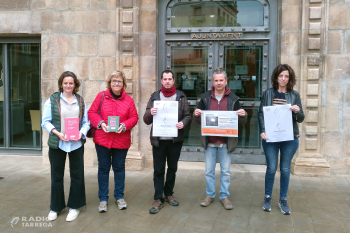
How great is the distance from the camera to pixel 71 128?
12.7ft

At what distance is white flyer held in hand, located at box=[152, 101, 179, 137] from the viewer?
4188 mm

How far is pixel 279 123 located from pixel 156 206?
193 centimetres

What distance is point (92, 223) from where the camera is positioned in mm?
3881

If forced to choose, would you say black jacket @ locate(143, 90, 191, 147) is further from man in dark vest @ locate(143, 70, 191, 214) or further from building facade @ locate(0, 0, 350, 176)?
building facade @ locate(0, 0, 350, 176)

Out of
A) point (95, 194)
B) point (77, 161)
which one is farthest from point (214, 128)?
point (95, 194)

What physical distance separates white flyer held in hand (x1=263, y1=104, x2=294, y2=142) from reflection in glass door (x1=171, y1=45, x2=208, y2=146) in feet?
8.66

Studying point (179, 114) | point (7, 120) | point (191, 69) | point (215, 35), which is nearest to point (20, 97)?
point (7, 120)

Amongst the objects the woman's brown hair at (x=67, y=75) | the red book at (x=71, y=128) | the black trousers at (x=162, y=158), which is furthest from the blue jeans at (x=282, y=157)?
the woman's brown hair at (x=67, y=75)

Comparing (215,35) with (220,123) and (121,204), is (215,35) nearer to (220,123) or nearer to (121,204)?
(220,123)

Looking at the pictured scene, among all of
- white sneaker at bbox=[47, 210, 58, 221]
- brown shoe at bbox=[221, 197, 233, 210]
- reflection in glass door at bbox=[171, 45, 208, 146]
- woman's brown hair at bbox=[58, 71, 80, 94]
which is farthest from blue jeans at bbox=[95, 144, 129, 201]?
reflection in glass door at bbox=[171, 45, 208, 146]

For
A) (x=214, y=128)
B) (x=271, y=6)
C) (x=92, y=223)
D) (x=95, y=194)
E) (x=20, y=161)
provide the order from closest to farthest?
(x=92, y=223), (x=214, y=128), (x=95, y=194), (x=271, y=6), (x=20, y=161)

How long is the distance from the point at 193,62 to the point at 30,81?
377cm

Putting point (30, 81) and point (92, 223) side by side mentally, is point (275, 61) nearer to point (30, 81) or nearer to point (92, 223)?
point (92, 223)

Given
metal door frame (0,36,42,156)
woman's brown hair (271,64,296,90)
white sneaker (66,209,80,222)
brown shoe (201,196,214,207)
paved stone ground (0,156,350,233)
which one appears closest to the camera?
paved stone ground (0,156,350,233)
